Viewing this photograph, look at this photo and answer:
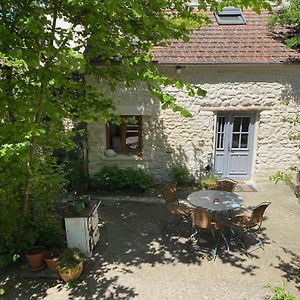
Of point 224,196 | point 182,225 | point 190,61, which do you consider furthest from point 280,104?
point 182,225

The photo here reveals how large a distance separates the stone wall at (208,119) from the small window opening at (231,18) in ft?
7.60

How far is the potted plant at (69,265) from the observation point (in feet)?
16.9

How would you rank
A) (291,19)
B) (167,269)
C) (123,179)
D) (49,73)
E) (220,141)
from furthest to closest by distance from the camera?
(220,141)
(123,179)
(291,19)
(167,269)
(49,73)

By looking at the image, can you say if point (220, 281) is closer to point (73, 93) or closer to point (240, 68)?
point (73, 93)

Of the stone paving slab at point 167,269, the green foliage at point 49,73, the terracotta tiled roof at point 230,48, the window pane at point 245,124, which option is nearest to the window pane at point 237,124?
the window pane at point 245,124

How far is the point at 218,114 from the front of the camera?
9430 mm

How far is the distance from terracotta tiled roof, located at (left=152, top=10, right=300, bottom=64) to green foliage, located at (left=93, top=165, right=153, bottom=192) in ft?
10.8

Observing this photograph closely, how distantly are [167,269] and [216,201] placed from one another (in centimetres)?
173

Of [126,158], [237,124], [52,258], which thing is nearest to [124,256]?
[52,258]

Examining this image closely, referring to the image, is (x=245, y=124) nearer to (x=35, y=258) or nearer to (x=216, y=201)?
(x=216, y=201)

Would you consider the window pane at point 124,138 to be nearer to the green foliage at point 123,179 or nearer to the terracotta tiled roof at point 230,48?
the green foliage at point 123,179

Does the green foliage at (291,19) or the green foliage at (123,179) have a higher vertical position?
the green foliage at (291,19)

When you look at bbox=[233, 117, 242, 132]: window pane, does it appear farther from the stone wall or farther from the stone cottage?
the stone wall

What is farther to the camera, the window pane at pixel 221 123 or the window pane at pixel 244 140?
the window pane at pixel 244 140
